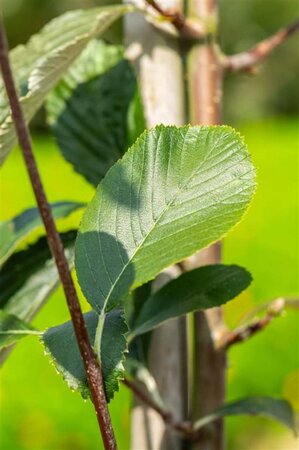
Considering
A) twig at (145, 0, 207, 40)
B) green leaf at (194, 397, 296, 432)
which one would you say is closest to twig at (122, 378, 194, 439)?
green leaf at (194, 397, 296, 432)

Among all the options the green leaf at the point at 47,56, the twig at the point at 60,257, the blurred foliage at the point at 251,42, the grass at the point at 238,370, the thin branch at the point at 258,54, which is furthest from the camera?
the blurred foliage at the point at 251,42

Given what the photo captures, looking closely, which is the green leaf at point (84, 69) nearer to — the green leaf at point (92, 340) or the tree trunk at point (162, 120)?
the tree trunk at point (162, 120)

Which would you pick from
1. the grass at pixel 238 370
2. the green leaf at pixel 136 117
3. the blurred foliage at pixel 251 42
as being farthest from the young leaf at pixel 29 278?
the blurred foliage at pixel 251 42

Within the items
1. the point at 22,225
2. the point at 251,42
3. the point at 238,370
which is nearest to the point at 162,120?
the point at 22,225

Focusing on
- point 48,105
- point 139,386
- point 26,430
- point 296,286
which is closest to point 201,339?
point 139,386

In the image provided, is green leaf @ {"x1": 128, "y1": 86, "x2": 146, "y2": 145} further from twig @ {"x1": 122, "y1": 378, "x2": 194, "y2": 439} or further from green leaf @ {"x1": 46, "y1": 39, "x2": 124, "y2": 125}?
twig @ {"x1": 122, "y1": 378, "x2": 194, "y2": 439}

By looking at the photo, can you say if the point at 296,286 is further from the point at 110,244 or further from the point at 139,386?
the point at 110,244
